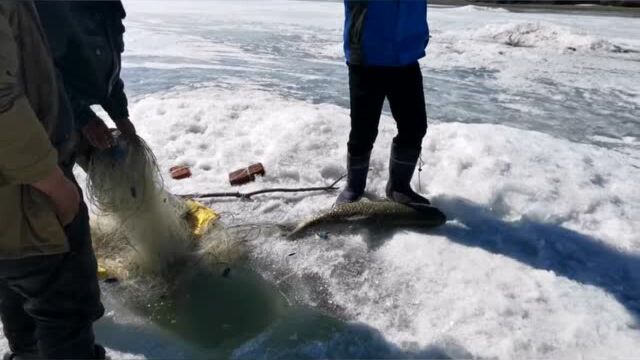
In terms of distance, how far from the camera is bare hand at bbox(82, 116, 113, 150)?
248cm

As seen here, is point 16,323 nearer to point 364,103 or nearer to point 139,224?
point 139,224

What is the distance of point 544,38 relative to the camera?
35.8ft

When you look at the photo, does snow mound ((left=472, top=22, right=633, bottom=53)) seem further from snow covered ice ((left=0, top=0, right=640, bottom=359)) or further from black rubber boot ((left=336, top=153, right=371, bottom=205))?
black rubber boot ((left=336, top=153, right=371, bottom=205))

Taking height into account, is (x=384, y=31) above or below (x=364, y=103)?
above

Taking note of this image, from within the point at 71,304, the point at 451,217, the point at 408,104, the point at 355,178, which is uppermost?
the point at 408,104

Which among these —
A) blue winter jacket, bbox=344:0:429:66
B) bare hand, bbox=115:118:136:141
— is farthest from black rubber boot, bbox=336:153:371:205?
bare hand, bbox=115:118:136:141

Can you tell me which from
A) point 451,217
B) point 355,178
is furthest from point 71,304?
point 451,217

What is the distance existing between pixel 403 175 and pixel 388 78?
0.61m

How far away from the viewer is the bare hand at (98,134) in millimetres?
2484

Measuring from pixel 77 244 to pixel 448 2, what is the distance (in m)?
28.7

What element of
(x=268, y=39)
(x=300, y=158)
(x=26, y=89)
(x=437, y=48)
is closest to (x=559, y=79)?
(x=437, y=48)

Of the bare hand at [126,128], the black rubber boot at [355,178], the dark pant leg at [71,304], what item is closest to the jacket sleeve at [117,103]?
the bare hand at [126,128]

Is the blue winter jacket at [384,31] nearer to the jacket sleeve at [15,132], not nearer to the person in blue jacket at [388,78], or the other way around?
the person in blue jacket at [388,78]

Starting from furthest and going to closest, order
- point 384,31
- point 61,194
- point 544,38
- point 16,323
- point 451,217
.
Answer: point 544,38
point 451,217
point 384,31
point 16,323
point 61,194
